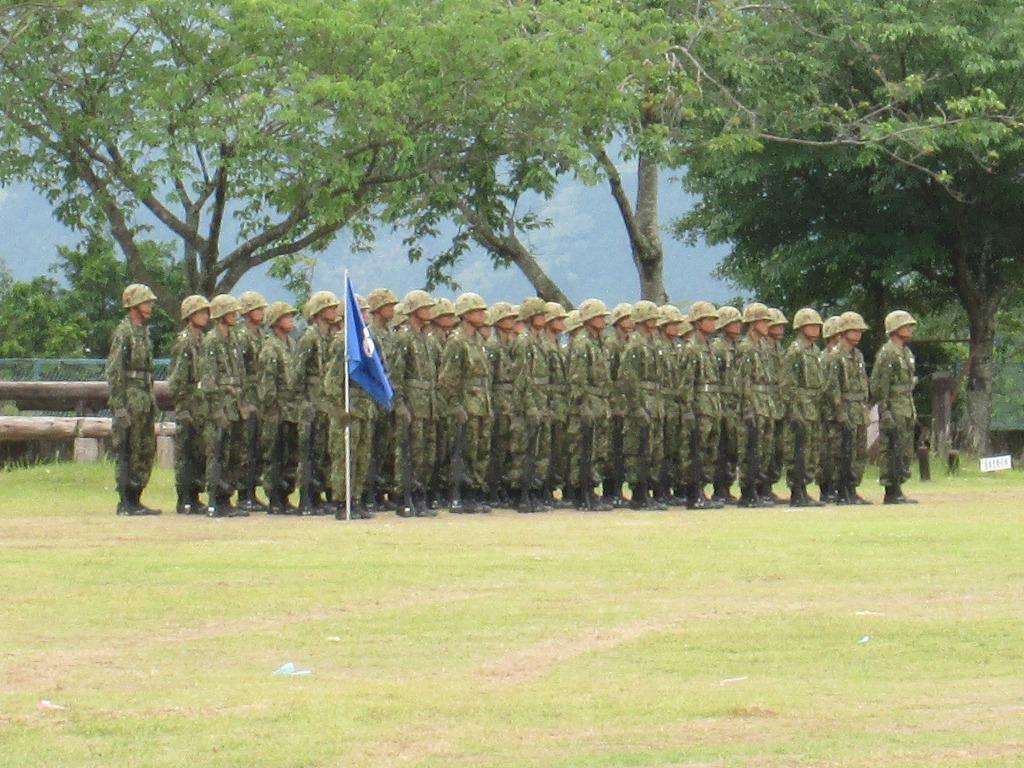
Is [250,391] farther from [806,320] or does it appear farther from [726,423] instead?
[806,320]

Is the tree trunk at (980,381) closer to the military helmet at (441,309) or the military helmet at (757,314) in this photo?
the military helmet at (757,314)

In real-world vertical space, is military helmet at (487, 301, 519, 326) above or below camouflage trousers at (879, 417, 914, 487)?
above

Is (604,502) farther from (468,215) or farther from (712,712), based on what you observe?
(712,712)

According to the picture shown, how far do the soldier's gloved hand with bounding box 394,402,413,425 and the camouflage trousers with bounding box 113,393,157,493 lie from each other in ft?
7.20

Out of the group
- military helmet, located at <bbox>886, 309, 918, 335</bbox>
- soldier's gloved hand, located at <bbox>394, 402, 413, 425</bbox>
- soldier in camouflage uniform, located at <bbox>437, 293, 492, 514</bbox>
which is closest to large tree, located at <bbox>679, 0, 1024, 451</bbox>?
military helmet, located at <bbox>886, 309, 918, 335</bbox>

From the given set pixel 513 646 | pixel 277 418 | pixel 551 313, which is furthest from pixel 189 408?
pixel 513 646

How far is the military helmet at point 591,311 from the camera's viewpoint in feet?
76.5

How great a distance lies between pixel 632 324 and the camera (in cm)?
2364

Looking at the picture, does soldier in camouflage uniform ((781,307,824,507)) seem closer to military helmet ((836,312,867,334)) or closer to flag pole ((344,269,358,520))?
military helmet ((836,312,867,334))

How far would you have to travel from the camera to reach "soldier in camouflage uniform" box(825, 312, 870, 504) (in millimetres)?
23766

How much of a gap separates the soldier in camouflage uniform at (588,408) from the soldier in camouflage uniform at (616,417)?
0.06 metres

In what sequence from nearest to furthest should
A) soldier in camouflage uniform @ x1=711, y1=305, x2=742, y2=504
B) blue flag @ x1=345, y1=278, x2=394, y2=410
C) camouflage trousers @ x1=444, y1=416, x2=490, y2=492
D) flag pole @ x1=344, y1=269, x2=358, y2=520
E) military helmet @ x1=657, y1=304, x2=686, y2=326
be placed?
flag pole @ x1=344, y1=269, x2=358, y2=520 < blue flag @ x1=345, y1=278, x2=394, y2=410 < camouflage trousers @ x1=444, y1=416, x2=490, y2=492 < soldier in camouflage uniform @ x1=711, y1=305, x2=742, y2=504 < military helmet @ x1=657, y1=304, x2=686, y2=326

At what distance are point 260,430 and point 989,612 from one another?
10.4 meters

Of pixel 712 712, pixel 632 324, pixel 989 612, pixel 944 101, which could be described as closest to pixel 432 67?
pixel 632 324
